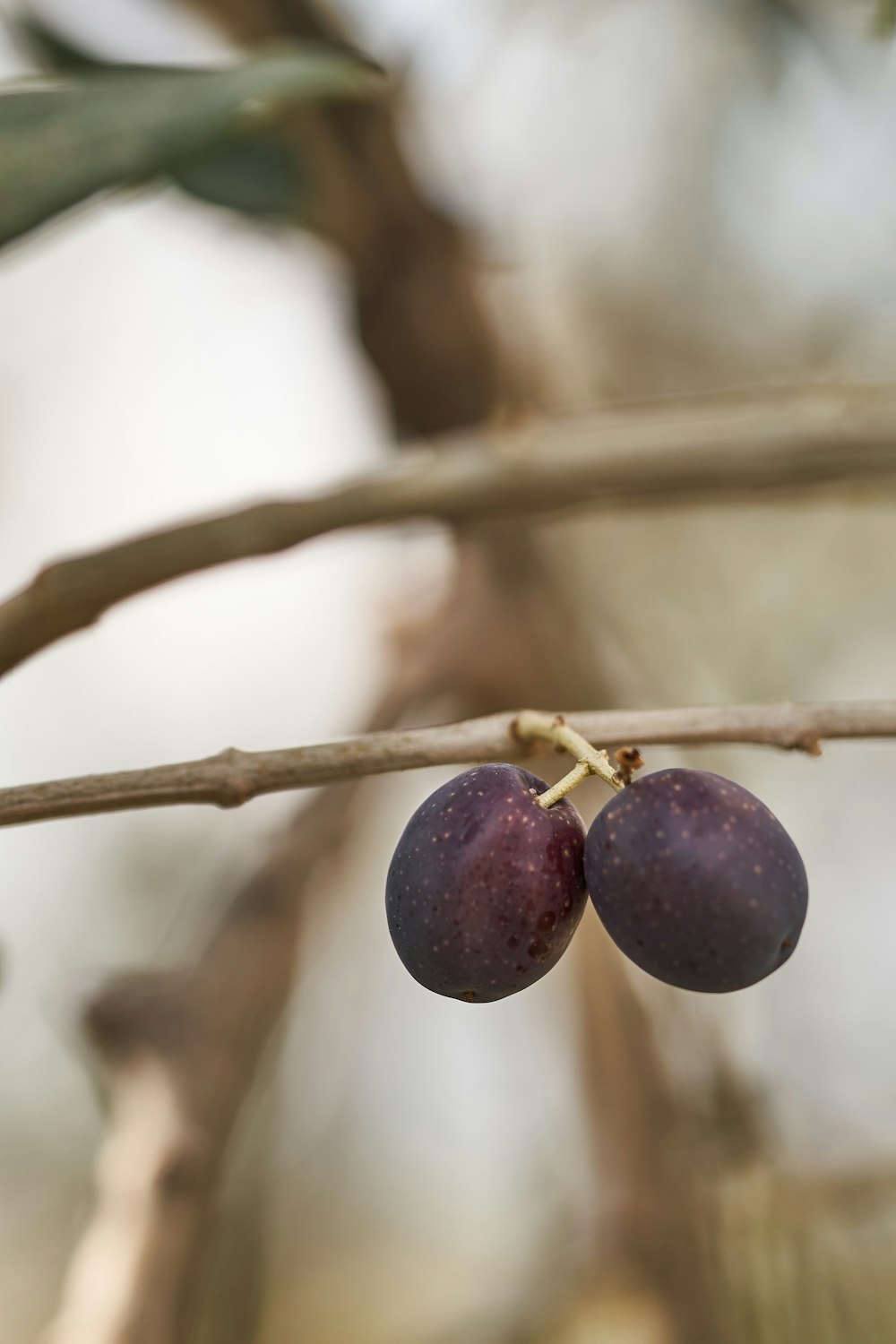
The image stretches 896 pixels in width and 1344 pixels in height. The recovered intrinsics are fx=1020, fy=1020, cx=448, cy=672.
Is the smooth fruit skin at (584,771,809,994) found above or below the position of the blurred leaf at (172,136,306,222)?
below

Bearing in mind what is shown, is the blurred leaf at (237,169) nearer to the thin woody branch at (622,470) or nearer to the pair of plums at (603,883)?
the thin woody branch at (622,470)

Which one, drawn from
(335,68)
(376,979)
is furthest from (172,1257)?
(335,68)

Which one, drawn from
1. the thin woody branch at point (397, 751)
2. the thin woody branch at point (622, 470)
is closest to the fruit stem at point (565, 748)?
the thin woody branch at point (397, 751)

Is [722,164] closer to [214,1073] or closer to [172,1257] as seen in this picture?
[214,1073]

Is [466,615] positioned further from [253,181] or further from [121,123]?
[121,123]

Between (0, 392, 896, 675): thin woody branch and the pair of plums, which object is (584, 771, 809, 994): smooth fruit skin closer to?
the pair of plums

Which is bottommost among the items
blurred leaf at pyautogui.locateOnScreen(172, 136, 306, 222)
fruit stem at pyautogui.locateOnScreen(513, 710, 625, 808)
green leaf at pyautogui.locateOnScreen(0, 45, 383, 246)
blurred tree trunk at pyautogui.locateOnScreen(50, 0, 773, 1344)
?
blurred tree trunk at pyautogui.locateOnScreen(50, 0, 773, 1344)

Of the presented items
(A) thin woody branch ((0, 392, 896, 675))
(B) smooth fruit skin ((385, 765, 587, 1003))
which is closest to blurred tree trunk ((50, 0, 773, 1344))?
(A) thin woody branch ((0, 392, 896, 675))
